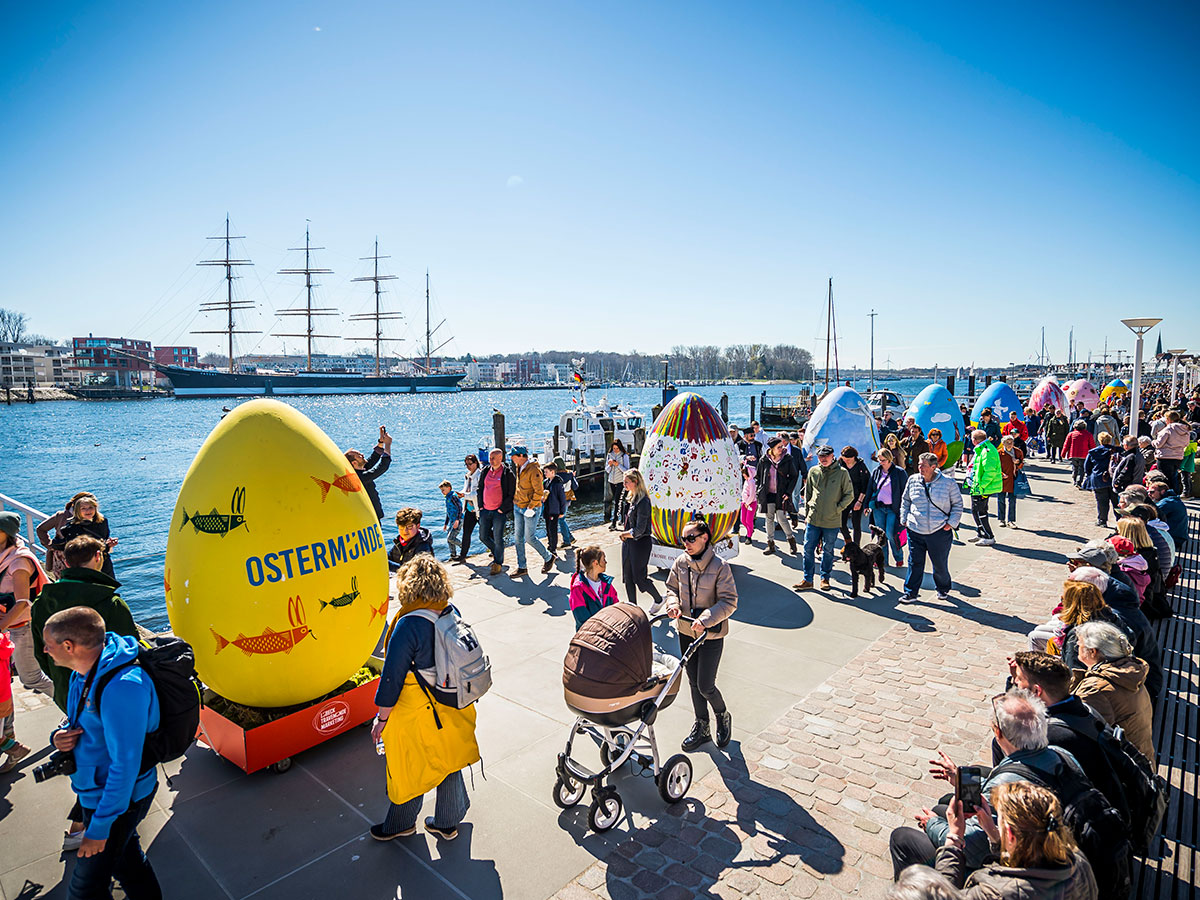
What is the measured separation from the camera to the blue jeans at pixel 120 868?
3082 millimetres

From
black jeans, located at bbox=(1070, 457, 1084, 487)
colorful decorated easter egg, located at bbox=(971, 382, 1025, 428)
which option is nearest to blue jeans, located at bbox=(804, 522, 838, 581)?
black jeans, located at bbox=(1070, 457, 1084, 487)

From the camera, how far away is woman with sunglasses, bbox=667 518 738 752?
4.89m

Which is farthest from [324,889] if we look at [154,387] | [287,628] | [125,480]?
[154,387]

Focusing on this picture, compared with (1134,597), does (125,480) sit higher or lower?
lower

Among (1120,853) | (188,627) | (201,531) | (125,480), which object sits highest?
(201,531)

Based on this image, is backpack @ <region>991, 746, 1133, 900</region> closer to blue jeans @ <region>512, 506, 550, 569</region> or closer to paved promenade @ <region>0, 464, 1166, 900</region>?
paved promenade @ <region>0, 464, 1166, 900</region>

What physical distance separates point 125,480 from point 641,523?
118ft

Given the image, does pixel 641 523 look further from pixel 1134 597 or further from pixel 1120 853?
pixel 1120 853

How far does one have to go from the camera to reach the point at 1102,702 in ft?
12.5

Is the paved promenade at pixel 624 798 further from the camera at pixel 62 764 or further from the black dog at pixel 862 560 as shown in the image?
the black dog at pixel 862 560

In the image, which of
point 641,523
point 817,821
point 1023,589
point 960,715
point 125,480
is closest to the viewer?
point 817,821

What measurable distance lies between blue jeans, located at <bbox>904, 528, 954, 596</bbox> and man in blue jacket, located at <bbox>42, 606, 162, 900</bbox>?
8.28 metres

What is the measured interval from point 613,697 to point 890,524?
7.70 meters

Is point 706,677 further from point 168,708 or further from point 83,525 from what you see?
point 83,525
